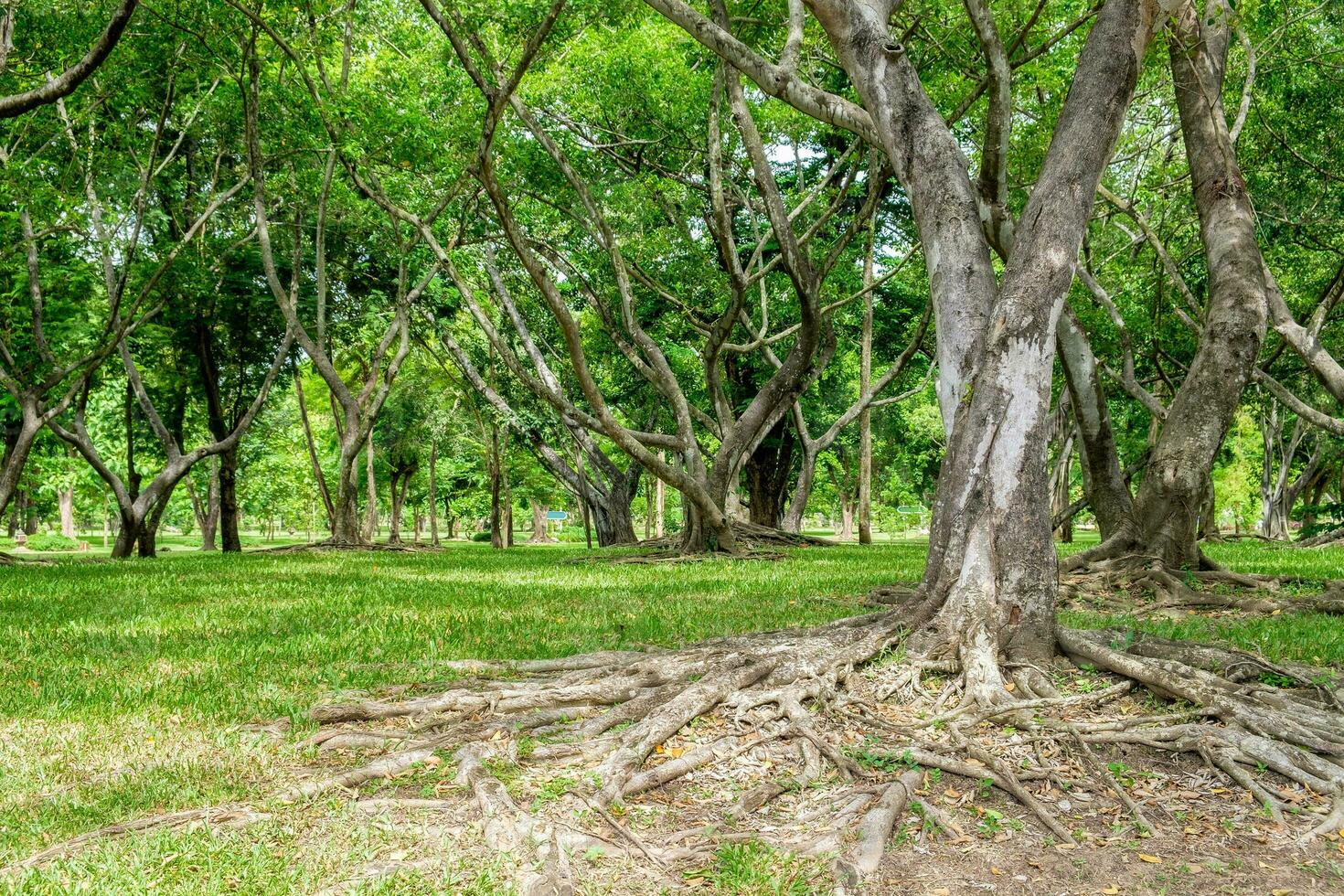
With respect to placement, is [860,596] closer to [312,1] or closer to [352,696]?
[352,696]

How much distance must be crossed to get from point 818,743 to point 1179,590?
20.4 feet

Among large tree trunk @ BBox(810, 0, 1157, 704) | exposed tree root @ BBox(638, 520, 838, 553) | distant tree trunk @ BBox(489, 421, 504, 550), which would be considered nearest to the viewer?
large tree trunk @ BBox(810, 0, 1157, 704)

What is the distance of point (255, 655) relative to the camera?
630 cm

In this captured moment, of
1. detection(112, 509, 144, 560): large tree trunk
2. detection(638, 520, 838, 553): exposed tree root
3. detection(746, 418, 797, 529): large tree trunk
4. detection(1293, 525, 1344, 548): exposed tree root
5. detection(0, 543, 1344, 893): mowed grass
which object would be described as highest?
detection(746, 418, 797, 529): large tree trunk

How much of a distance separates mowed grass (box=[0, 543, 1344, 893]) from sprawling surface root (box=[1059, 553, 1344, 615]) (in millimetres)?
494

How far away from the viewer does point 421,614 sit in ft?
27.5

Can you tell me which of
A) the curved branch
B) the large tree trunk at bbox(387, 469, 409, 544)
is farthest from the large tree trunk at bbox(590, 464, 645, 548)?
the curved branch

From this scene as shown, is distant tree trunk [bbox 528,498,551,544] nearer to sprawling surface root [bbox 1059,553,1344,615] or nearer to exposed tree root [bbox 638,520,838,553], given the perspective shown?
exposed tree root [bbox 638,520,838,553]

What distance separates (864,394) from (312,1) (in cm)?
1328

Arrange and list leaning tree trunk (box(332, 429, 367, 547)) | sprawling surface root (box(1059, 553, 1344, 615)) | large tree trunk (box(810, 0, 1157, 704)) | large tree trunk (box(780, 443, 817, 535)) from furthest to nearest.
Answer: large tree trunk (box(780, 443, 817, 535))
leaning tree trunk (box(332, 429, 367, 547))
sprawling surface root (box(1059, 553, 1344, 615))
large tree trunk (box(810, 0, 1157, 704))

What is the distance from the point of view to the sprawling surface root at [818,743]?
3463 millimetres

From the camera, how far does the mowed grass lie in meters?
3.10

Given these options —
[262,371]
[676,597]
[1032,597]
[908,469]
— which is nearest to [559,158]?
[676,597]

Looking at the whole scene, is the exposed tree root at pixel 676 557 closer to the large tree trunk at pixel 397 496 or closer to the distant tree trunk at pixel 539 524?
the large tree trunk at pixel 397 496
